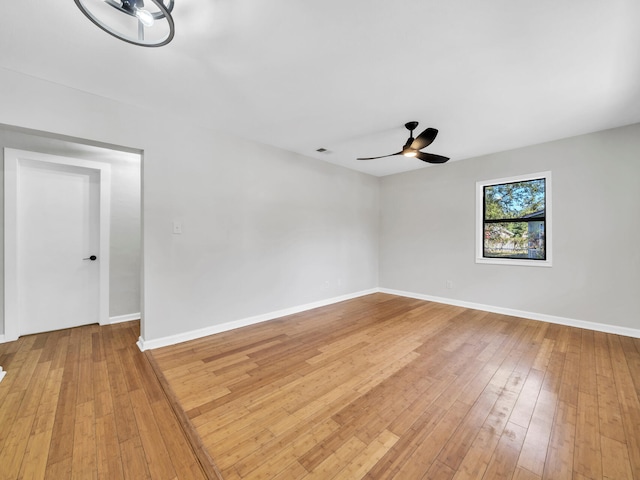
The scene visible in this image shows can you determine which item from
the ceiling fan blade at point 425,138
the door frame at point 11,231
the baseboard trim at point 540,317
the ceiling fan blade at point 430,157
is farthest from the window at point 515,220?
the door frame at point 11,231

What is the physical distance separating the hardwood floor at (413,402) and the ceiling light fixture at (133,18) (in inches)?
90.5

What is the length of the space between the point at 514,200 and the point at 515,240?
625 millimetres

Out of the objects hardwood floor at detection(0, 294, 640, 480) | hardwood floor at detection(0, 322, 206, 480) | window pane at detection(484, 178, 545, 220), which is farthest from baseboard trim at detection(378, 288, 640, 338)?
hardwood floor at detection(0, 322, 206, 480)

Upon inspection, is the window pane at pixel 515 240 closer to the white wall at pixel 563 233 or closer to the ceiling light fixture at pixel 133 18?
the white wall at pixel 563 233

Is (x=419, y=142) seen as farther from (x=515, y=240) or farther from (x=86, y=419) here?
(x=86, y=419)

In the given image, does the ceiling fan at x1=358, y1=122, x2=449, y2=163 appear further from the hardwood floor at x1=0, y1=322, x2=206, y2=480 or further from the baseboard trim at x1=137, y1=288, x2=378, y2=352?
the hardwood floor at x1=0, y1=322, x2=206, y2=480

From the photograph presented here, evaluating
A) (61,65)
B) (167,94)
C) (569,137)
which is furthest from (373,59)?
(569,137)

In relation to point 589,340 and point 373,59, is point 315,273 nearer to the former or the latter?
point 373,59

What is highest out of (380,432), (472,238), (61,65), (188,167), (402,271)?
(61,65)

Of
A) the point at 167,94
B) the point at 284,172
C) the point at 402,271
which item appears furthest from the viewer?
the point at 402,271

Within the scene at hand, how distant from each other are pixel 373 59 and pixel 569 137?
3274mm

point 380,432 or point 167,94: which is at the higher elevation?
point 167,94

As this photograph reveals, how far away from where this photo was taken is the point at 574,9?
1.47 m

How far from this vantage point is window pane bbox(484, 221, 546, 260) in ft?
12.1
